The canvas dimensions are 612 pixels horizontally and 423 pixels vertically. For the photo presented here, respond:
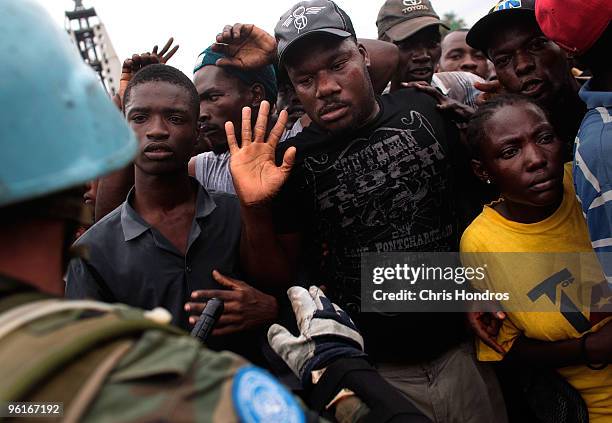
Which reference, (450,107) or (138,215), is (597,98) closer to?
(450,107)

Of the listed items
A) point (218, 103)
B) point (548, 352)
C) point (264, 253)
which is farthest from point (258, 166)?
point (548, 352)

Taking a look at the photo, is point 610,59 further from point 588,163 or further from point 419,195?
point 419,195

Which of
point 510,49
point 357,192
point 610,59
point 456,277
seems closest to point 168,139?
point 357,192

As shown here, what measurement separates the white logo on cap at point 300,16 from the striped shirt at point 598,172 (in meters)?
1.20

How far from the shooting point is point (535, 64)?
2.57m

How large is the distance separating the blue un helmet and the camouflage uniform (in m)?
0.17

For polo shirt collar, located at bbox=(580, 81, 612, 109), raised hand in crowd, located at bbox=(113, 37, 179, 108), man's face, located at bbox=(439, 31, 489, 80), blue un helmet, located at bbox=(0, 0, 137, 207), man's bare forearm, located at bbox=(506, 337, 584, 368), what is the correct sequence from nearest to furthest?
1. blue un helmet, located at bbox=(0, 0, 137, 207)
2. polo shirt collar, located at bbox=(580, 81, 612, 109)
3. man's bare forearm, located at bbox=(506, 337, 584, 368)
4. raised hand in crowd, located at bbox=(113, 37, 179, 108)
5. man's face, located at bbox=(439, 31, 489, 80)

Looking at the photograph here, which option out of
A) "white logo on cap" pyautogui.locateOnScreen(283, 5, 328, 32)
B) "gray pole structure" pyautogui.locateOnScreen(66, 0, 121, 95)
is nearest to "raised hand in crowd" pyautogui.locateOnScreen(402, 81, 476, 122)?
"white logo on cap" pyautogui.locateOnScreen(283, 5, 328, 32)

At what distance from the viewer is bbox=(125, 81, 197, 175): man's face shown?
8.38ft

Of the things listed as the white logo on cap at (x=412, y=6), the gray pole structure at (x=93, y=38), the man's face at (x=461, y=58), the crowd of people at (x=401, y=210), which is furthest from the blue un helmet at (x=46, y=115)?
the gray pole structure at (x=93, y=38)

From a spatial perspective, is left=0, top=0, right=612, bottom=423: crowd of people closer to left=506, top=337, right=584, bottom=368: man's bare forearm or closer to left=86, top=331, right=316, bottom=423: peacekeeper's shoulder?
left=506, top=337, right=584, bottom=368: man's bare forearm

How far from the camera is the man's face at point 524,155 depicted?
2297 mm

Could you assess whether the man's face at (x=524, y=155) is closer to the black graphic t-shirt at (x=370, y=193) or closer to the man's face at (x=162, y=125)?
the black graphic t-shirt at (x=370, y=193)

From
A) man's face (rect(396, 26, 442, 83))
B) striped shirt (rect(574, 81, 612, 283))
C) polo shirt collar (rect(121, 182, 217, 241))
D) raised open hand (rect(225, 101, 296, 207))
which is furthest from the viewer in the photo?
man's face (rect(396, 26, 442, 83))
